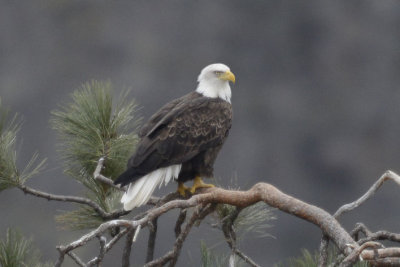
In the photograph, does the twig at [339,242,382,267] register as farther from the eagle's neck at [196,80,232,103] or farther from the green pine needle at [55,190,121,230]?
the eagle's neck at [196,80,232,103]

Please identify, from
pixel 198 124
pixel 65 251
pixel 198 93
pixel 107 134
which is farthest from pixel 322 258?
pixel 198 93

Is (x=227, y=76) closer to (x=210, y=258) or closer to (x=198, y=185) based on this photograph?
(x=198, y=185)

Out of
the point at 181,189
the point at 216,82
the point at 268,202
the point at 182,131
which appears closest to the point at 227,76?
Answer: the point at 216,82

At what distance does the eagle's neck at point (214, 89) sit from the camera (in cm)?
295

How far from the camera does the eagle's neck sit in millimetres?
2951

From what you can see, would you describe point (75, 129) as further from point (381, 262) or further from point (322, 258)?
point (381, 262)

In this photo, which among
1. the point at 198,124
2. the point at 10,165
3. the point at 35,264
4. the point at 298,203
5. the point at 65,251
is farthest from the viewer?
the point at 198,124

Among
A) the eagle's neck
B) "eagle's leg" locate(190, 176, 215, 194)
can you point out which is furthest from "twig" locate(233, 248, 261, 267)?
the eagle's neck

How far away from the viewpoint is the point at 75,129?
2.34 meters

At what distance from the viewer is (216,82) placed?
2984 mm

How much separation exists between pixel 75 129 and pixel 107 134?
0.11 m

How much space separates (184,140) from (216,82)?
1.37 feet

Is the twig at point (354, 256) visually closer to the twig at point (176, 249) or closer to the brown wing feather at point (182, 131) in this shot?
the twig at point (176, 249)

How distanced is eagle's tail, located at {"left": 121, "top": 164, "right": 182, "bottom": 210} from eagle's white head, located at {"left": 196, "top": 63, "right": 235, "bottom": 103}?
0.42 m
